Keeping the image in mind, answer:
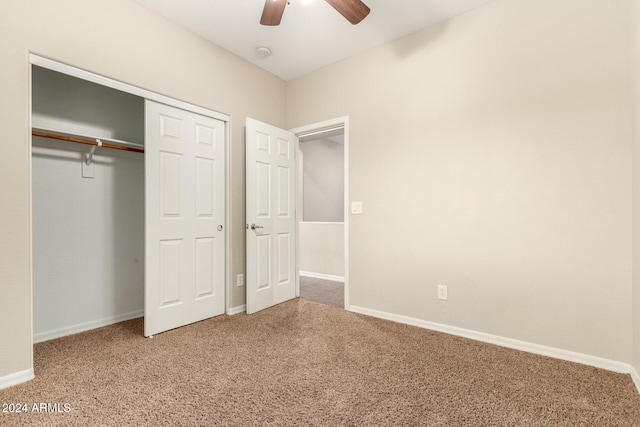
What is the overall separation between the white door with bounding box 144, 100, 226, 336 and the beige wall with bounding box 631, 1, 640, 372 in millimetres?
3089

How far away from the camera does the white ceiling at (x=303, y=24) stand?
2.36 m

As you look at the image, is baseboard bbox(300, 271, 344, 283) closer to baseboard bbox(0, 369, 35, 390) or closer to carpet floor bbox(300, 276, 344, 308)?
carpet floor bbox(300, 276, 344, 308)

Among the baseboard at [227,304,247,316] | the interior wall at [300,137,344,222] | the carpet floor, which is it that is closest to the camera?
the baseboard at [227,304,247,316]

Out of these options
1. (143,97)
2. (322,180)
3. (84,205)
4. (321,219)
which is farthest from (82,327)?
(322,180)

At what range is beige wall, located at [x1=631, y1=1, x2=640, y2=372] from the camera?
1.72m

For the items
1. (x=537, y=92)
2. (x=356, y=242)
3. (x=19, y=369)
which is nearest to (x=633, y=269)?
(x=537, y=92)

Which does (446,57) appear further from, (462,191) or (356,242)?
(356,242)

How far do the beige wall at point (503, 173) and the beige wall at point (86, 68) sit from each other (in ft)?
4.14

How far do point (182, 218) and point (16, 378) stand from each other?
1416mm

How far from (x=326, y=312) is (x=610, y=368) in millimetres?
2151

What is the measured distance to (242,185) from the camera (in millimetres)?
3152

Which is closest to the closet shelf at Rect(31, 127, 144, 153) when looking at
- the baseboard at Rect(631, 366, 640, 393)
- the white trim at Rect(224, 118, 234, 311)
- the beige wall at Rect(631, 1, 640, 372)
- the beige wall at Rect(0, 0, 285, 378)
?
the beige wall at Rect(0, 0, 285, 378)

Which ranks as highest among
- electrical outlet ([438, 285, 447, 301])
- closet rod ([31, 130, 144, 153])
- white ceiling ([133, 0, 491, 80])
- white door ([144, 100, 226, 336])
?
white ceiling ([133, 0, 491, 80])

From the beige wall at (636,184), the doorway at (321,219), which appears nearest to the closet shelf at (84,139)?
the doorway at (321,219)
